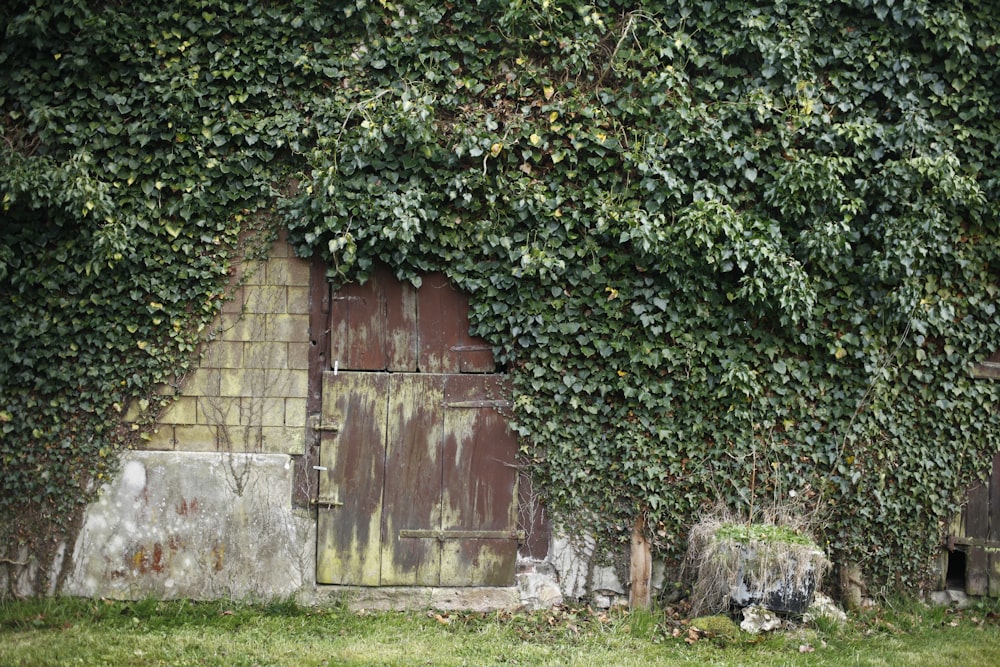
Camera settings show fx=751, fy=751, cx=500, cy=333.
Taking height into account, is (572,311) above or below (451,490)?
above

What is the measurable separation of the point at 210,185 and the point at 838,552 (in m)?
5.34

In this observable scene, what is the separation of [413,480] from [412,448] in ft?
0.77

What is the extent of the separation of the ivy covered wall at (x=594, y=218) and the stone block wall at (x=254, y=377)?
0.22 metres

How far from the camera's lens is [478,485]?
18.1ft

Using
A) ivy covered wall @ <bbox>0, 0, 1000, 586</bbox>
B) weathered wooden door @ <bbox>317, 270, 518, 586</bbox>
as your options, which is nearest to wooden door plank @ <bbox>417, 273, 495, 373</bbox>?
weathered wooden door @ <bbox>317, 270, 518, 586</bbox>

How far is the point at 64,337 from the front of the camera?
532 cm

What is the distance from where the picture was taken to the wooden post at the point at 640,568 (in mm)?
5383

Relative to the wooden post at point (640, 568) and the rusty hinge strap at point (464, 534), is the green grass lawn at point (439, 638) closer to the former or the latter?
the wooden post at point (640, 568)

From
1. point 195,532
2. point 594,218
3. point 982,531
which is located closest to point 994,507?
point 982,531

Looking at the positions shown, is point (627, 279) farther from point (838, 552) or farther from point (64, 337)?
point (64, 337)

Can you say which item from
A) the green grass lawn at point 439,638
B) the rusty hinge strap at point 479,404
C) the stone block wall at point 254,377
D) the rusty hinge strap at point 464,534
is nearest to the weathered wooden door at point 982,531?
the green grass lawn at point 439,638

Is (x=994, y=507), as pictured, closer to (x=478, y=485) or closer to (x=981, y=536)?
(x=981, y=536)

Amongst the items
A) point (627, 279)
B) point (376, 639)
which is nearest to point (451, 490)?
point (376, 639)

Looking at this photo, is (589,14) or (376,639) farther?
(589,14)
